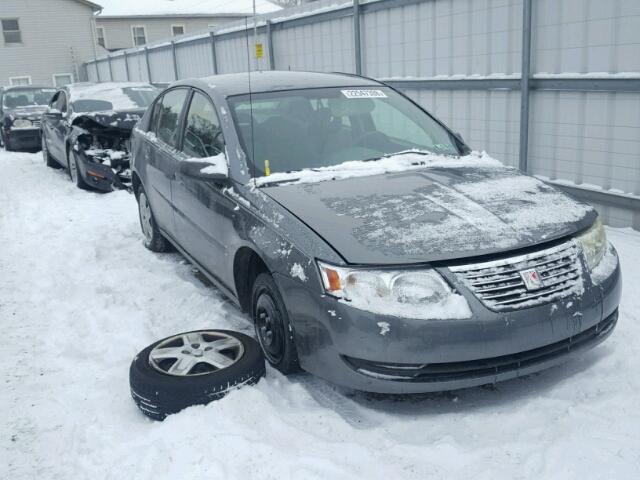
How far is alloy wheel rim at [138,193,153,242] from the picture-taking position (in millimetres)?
6270

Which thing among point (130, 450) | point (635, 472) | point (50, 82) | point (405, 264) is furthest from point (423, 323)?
point (50, 82)

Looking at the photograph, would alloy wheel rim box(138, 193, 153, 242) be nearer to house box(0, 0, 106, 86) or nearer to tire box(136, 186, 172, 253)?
tire box(136, 186, 172, 253)

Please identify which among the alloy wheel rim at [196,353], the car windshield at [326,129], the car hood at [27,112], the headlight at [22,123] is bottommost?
the alloy wheel rim at [196,353]

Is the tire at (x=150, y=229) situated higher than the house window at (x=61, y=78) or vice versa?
the house window at (x=61, y=78)

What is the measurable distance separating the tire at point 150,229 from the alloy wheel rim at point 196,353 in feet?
8.45

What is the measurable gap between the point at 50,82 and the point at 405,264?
35.1 m

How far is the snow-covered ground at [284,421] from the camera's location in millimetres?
2756

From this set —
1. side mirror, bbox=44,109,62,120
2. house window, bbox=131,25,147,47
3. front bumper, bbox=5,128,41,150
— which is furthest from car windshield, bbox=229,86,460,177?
house window, bbox=131,25,147,47

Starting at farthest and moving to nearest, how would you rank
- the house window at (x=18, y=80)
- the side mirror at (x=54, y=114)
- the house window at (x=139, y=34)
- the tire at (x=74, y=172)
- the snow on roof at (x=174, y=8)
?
1. the house window at (x=139, y=34)
2. the snow on roof at (x=174, y=8)
3. the house window at (x=18, y=80)
4. the side mirror at (x=54, y=114)
5. the tire at (x=74, y=172)

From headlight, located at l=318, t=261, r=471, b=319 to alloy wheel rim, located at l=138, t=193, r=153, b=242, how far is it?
3.68m

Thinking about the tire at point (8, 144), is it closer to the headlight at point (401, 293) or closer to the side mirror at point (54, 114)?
the side mirror at point (54, 114)

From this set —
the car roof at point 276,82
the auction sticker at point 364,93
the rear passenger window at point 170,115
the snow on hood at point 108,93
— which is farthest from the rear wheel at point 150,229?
the snow on hood at point 108,93

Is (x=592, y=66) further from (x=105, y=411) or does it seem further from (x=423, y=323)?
(x=105, y=411)

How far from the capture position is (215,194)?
4.21m
